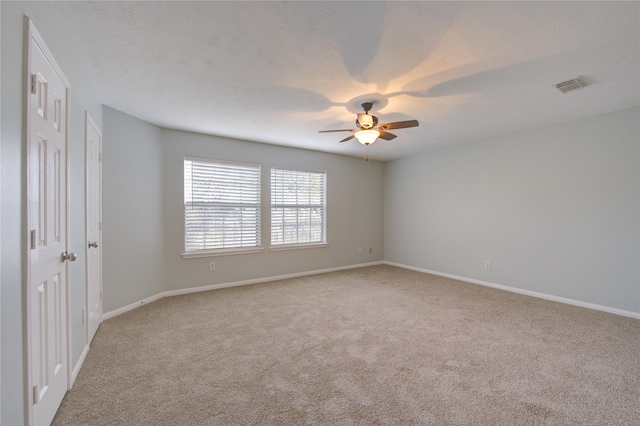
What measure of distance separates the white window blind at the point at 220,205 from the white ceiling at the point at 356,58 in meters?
0.98

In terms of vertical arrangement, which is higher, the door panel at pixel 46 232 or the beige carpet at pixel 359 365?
the door panel at pixel 46 232

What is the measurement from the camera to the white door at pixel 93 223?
249 centimetres

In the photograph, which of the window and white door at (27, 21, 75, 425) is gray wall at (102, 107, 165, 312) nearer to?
white door at (27, 21, 75, 425)

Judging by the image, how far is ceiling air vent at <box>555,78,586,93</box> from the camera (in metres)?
2.55

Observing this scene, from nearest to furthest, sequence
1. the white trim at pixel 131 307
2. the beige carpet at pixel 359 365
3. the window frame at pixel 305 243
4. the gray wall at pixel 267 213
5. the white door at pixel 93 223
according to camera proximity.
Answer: the beige carpet at pixel 359 365, the white door at pixel 93 223, the white trim at pixel 131 307, the gray wall at pixel 267 213, the window frame at pixel 305 243

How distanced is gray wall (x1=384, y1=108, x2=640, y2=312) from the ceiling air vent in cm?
128

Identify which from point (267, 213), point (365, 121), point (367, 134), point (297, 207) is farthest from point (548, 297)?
point (267, 213)

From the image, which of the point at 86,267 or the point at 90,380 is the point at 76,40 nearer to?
the point at 86,267

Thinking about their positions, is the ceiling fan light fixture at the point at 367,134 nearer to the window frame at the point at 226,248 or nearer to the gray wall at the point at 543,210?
the window frame at the point at 226,248

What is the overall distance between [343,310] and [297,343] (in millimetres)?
992

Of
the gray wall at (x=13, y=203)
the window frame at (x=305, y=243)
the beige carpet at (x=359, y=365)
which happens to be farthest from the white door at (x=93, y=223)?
the window frame at (x=305, y=243)

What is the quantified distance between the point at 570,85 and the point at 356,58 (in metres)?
2.13

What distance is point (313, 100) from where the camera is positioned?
298 centimetres

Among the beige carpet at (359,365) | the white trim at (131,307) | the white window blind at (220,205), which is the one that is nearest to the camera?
the beige carpet at (359,365)
